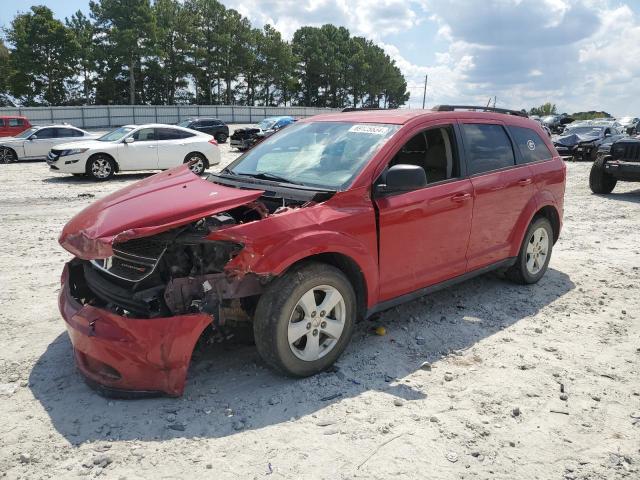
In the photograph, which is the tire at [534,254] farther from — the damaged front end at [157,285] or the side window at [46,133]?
the side window at [46,133]

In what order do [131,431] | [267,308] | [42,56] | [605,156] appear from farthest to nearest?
[42,56]
[605,156]
[267,308]
[131,431]

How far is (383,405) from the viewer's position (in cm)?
336

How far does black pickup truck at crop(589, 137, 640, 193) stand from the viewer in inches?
460

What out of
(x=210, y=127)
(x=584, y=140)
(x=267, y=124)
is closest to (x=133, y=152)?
(x=267, y=124)

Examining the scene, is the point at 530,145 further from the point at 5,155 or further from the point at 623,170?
the point at 5,155

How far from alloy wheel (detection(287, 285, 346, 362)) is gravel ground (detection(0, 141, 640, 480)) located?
209 mm

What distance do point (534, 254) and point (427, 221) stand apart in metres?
2.04

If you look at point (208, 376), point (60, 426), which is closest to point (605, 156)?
point (208, 376)

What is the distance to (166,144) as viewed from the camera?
49.6ft

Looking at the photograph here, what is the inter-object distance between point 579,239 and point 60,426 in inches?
288

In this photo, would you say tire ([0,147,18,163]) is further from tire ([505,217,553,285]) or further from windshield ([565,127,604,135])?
windshield ([565,127,604,135])

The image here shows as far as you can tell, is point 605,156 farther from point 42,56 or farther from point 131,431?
point 42,56

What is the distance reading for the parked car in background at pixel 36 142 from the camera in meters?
18.6

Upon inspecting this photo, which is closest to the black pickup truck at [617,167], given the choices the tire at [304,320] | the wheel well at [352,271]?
the wheel well at [352,271]
